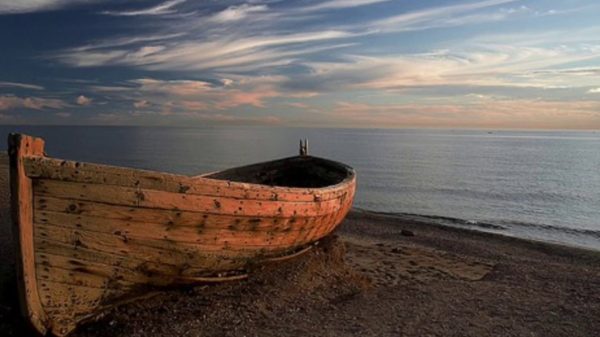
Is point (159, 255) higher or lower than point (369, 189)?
higher

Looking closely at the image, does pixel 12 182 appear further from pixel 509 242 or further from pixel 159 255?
pixel 509 242

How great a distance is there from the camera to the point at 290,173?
13.3m

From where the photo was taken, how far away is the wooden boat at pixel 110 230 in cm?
484

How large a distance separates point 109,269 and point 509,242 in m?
14.2

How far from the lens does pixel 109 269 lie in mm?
5281

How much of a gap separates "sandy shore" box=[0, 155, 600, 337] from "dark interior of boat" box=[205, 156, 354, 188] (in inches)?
98.2

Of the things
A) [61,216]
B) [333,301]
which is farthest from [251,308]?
[61,216]

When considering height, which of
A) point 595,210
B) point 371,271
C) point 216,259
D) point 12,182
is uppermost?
point 12,182

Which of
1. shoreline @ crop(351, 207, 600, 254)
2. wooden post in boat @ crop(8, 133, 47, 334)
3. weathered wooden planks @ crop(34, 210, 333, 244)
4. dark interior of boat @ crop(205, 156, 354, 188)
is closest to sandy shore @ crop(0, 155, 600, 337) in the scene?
wooden post in boat @ crop(8, 133, 47, 334)

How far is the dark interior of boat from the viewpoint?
12492mm

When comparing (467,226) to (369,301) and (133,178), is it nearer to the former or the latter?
(369,301)

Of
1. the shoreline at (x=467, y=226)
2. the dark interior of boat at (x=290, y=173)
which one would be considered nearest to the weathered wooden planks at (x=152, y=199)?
the dark interior of boat at (x=290, y=173)

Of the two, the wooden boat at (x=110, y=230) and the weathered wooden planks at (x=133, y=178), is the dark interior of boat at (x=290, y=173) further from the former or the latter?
the weathered wooden planks at (x=133, y=178)

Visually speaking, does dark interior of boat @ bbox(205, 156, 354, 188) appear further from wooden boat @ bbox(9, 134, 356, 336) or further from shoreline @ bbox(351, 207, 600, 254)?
shoreline @ bbox(351, 207, 600, 254)
